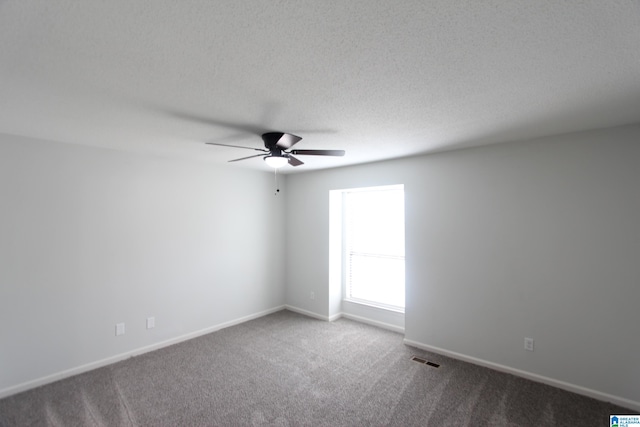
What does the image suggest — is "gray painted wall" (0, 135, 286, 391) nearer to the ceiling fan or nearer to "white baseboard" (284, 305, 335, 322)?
"white baseboard" (284, 305, 335, 322)

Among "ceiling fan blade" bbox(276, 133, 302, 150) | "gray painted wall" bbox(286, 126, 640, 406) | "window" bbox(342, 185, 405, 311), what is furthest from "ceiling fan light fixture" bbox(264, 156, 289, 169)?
"window" bbox(342, 185, 405, 311)

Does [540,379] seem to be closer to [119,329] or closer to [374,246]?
[374,246]

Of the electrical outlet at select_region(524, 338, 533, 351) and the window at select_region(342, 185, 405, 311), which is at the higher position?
the window at select_region(342, 185, 405, 311)

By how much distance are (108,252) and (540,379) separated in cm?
483

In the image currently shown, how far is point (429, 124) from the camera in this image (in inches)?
102

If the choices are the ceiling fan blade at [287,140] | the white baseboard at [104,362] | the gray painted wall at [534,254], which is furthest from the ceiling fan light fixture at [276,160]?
the white baseboard at [104,362]

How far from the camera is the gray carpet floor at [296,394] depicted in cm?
243

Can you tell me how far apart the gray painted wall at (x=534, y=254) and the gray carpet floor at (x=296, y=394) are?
340 mm

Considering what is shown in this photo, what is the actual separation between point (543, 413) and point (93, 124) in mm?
4559

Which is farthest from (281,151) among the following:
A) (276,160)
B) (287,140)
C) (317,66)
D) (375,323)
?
(375,323)

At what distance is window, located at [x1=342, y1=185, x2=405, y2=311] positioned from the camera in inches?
177

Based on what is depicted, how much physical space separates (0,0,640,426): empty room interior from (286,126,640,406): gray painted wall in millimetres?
19

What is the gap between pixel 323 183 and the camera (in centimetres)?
489

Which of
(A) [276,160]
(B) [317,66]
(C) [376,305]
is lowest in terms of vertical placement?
(C) [376,305]
